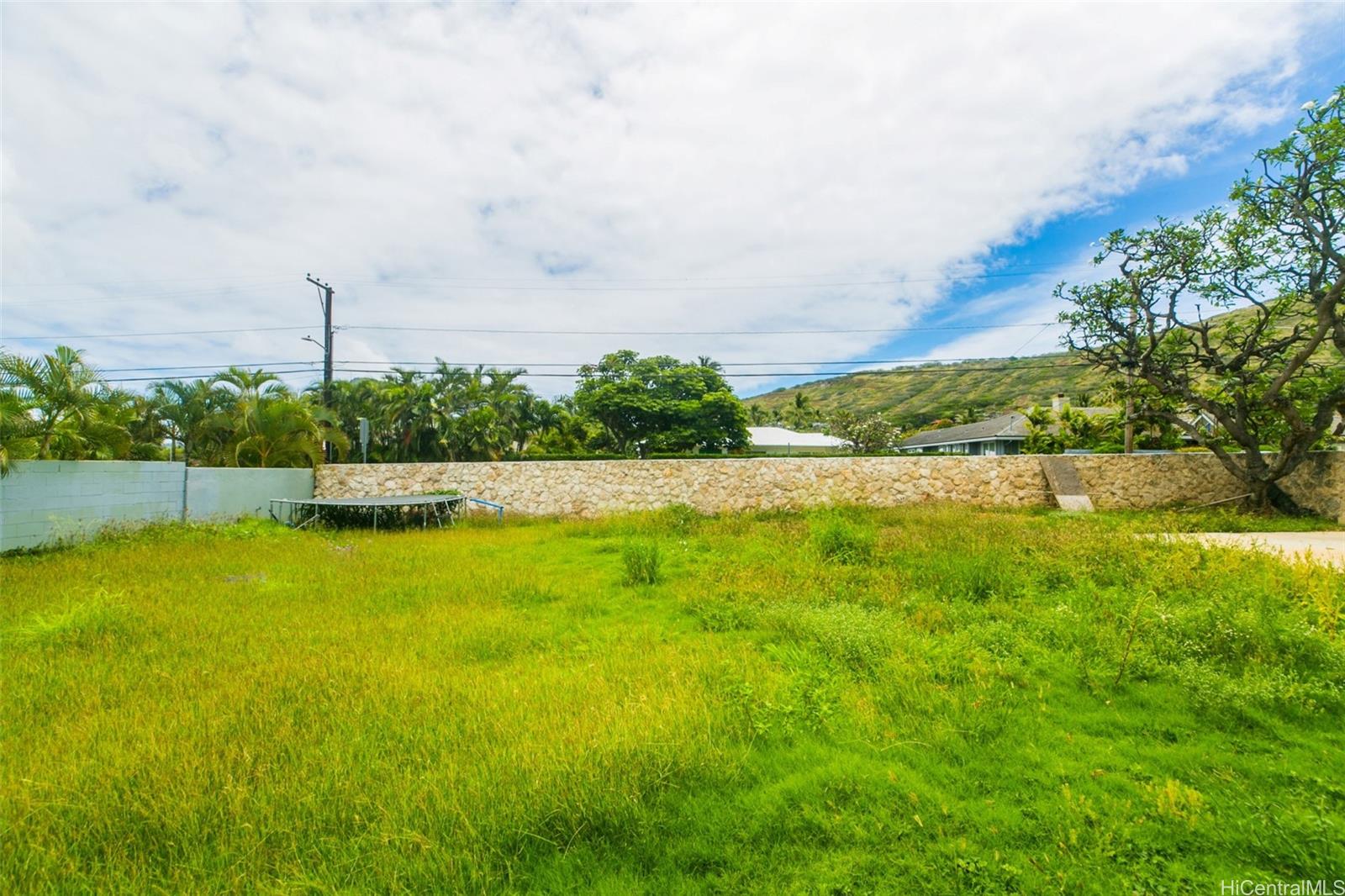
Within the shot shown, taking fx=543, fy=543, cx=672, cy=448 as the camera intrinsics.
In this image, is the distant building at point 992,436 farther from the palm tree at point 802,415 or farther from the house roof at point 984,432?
the palm tree at point 802,415

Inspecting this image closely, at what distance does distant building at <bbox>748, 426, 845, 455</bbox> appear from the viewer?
37.1m

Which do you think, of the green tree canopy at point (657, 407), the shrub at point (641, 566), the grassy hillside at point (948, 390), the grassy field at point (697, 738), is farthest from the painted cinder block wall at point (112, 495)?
the grassy hillside at point (948, 390)

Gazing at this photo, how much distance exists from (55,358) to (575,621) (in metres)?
10.3

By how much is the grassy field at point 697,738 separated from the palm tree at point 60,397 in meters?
4.84

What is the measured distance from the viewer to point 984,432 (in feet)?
108

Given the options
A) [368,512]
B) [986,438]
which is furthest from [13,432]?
[986,438]

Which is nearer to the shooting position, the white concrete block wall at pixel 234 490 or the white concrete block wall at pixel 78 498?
the white concrete block wall at pixel 78 498

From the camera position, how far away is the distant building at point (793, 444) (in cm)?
3709

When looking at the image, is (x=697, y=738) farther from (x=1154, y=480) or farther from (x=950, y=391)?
(x=950, y=391)

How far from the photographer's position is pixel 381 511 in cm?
1405

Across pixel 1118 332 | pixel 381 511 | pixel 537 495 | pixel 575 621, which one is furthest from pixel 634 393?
pixel 575 621

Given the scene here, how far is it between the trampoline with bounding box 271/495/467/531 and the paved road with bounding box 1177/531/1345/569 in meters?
14.4

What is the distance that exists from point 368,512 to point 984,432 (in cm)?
3294

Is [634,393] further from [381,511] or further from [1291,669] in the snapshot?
[1291,669]
